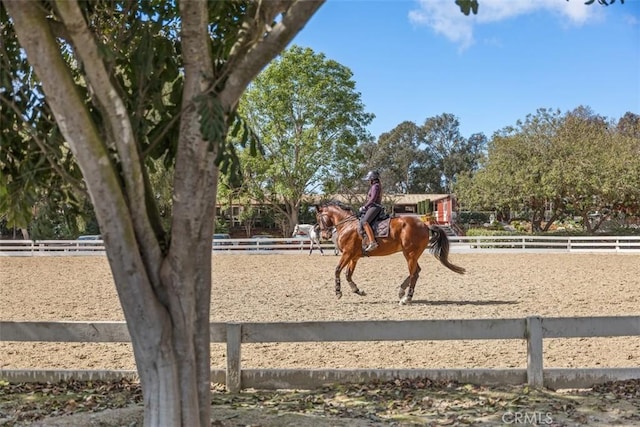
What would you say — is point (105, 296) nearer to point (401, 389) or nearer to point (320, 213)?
point (320, 213)

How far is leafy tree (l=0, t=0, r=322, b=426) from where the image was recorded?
317 centimetres

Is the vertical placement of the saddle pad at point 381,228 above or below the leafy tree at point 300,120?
below

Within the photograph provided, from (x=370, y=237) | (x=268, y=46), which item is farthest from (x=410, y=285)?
(x=268, y=46)

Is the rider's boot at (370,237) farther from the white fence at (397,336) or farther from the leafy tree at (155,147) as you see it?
the leafy tree at (155,147)

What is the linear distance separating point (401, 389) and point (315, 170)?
30.6m

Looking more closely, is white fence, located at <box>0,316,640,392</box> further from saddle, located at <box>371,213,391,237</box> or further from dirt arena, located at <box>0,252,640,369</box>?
saddle, located at <box>371,213,391,237</box>

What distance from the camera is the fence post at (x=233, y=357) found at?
5.32 m

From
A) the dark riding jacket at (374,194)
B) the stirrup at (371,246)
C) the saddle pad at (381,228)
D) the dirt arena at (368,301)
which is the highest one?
the dark riding jacket at (374,194)

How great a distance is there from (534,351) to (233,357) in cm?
263

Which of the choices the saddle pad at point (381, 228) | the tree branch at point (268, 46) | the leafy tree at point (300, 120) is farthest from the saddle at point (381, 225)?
the leafy tree at point (300, 120)

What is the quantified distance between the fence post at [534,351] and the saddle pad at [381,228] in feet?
23.0

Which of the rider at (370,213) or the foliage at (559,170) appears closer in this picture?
the rider at (370,213)

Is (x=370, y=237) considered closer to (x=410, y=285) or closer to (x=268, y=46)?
(x=410, y=285)

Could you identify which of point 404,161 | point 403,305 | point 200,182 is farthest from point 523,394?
point 404,161
